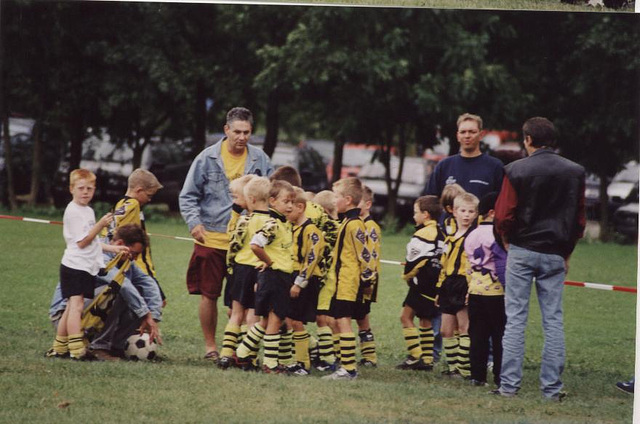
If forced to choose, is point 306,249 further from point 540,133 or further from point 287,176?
point 540,133

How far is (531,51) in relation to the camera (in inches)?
653

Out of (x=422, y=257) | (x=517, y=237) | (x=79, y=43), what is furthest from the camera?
(x=79, y=43)

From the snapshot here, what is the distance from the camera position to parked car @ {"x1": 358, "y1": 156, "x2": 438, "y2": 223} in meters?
19.7

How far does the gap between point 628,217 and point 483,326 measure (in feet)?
38.3

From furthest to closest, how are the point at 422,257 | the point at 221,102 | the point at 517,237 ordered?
the point at 221,102 < the point at 422,257 < the point at 517,237

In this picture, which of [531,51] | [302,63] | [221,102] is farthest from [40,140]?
[531,51]

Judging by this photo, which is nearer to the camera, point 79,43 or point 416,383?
point 416,383

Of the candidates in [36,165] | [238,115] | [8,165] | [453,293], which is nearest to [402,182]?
[36,165]

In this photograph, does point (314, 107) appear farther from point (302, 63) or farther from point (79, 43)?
point (79, 43)

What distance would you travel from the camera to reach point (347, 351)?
7.25 meters

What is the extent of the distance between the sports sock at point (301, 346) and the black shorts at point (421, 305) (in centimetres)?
93

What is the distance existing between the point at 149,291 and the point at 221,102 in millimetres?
10084

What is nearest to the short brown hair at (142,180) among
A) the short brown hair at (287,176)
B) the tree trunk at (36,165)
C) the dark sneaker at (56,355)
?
the short brown hair at (287,176)

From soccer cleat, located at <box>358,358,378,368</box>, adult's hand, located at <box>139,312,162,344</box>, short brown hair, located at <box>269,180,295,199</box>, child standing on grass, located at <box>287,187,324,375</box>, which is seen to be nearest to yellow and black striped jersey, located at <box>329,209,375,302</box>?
child standing on grass, located at <box>287,187,324,375</box>
